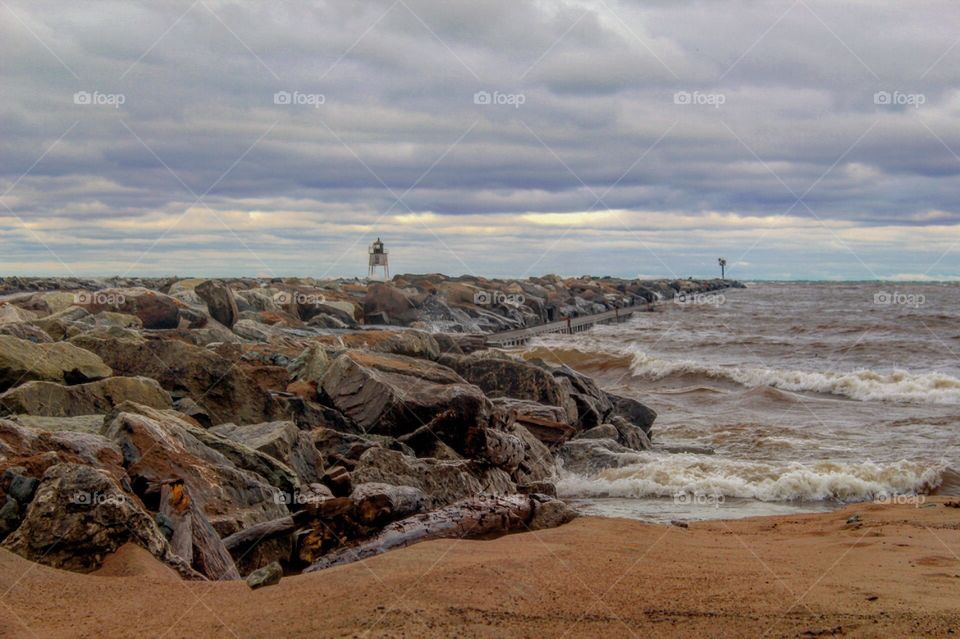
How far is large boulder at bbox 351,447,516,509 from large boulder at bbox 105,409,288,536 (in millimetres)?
1000

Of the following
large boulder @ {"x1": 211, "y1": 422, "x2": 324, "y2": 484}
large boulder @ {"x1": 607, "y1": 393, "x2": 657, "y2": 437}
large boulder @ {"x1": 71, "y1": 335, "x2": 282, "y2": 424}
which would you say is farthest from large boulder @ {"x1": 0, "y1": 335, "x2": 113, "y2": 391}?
large boulder @ {"x1": 607, "y1": 393, "x2": 657, "y2": 437}

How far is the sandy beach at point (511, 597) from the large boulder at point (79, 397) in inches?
186

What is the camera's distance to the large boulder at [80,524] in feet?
19.9

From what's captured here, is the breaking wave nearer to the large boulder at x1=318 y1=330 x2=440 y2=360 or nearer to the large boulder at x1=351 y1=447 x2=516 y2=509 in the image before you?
the large boulder at x1=318 y1=330 x2=440 y2=360

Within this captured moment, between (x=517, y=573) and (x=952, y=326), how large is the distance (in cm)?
5214

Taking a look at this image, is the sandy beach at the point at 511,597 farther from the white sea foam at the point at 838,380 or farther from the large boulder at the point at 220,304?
the large boulder at the point at 220,304

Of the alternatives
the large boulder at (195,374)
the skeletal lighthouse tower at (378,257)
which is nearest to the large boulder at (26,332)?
the large boulder at (195,374)

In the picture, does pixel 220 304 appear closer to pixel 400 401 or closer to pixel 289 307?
pixel 289 307

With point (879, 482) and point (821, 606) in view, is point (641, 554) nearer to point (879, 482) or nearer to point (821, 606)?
point (821, 606)

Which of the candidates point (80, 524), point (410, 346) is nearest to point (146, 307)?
point (410, 346)

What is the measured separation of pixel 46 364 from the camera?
12.1 meters

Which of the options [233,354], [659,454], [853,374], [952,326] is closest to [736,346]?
[853,374]

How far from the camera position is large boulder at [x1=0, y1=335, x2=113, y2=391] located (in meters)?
11.6

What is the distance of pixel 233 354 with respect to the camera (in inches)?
638
